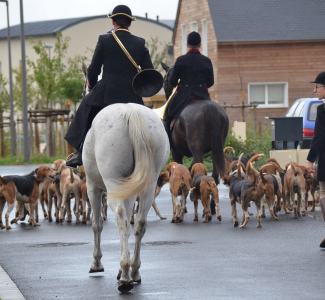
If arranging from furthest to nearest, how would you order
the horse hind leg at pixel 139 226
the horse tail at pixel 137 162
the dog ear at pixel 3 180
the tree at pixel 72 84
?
the tree at pixel 72 84 < the dog ear at pixel 3 180 < the horse hind leg at pixel 139 226 < the horse tail at pixel 137 162

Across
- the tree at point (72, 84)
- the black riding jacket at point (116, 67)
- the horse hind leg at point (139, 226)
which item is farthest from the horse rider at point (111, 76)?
the tree at point (72, 84)

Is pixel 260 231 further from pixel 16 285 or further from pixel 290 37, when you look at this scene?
pixel 290 37

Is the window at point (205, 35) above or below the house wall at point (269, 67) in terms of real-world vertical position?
above

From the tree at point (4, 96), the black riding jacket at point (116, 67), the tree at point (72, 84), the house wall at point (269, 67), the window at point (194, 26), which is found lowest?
the tree at point (4, 96)

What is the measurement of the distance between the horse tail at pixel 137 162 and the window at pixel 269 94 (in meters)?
47.5

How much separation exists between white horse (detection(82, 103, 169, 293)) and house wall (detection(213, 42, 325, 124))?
46.1 meters

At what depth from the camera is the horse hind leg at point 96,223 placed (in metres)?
12.9

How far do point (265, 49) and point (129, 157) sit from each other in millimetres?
47180

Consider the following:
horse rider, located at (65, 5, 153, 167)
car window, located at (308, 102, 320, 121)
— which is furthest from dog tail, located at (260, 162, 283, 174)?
car window, located at (308, 102, 320, 121)

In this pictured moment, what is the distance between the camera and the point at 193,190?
63.5ft

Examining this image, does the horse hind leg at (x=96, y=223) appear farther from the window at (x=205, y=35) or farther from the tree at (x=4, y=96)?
the tree at (x=4, y=96)

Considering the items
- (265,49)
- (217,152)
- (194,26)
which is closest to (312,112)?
(217,152)

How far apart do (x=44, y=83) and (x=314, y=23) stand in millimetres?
16076

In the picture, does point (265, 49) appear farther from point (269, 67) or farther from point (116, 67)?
point (116, 67)
